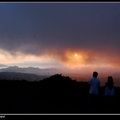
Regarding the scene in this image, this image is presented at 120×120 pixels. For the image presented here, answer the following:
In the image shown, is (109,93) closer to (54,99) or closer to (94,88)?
(94,88)

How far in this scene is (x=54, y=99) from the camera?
821 inches

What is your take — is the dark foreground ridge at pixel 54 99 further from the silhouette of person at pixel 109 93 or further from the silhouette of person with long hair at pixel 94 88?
the silhouette of person with long hair at pixel 94 88

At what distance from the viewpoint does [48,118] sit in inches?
505

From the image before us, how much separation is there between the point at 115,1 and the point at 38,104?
8226mm

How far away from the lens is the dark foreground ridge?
617 inches

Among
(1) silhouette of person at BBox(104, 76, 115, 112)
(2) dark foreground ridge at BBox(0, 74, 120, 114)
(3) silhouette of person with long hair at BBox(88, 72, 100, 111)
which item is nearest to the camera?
(1) silhouette of person at BBox(104, 76, 115, 112)

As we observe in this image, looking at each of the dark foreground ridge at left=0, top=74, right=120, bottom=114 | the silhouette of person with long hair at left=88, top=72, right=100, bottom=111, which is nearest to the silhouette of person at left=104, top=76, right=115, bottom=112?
the dark foreground ridge at left=0, top=74, right=120, bottom=114

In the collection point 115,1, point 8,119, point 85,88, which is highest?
point 115,1

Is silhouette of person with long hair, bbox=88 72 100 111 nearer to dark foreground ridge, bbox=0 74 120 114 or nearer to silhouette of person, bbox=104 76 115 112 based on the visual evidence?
dark foreground ridge, bbox=0 74 120 114

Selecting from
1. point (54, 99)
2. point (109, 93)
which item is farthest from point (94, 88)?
point (54, 99)

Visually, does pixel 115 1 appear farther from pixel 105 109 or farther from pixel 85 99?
pixel 85 99

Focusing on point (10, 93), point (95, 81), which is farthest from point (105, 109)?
point (10, 93)

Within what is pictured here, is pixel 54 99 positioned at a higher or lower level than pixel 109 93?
lower

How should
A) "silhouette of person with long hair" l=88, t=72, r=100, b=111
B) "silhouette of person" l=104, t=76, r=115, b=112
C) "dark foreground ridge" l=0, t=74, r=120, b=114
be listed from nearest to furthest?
"silhouette of person" l=104, t=76, r=115, b=112 → "silhouette of person with long hair" l=88, t=72, r=100, b=111 → "dark foreground ridge" l=0, t=74, r=120, b=114
